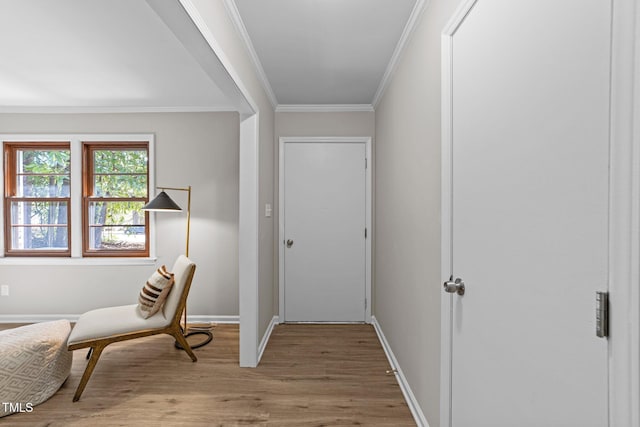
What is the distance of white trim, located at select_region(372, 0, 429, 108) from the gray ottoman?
10.3ft

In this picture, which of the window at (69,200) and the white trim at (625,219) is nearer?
the white trim at (625,219)

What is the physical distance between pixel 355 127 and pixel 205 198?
183 centimetres

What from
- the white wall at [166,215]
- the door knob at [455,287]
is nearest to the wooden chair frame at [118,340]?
the white wall at [166,215]

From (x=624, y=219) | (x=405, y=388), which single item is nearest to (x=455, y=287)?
(x=624, y=219)

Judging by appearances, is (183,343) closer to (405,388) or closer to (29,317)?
(405,388)

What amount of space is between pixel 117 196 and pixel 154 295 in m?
1.71

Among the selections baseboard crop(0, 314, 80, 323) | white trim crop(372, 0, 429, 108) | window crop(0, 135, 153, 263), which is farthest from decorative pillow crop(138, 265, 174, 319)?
white trim crop(372, 0, 429, 108)

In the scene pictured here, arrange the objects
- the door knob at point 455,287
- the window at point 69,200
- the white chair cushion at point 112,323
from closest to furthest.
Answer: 1. the door knob at point 455,287
2. the white chair cushion at point 112,323
3. the window at point 69,200

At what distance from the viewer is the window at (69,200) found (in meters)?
3.59

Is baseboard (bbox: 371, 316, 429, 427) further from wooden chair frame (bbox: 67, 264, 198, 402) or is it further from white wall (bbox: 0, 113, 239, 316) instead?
white wall (bbox: 0, 113, 239, 316)

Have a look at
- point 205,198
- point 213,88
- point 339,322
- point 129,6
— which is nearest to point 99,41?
point 129,6

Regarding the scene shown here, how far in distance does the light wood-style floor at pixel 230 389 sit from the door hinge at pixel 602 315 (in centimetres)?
158

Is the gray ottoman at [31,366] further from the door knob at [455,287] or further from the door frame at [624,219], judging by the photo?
the door frame at [624,219]

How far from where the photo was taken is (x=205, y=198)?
353 centimetres
